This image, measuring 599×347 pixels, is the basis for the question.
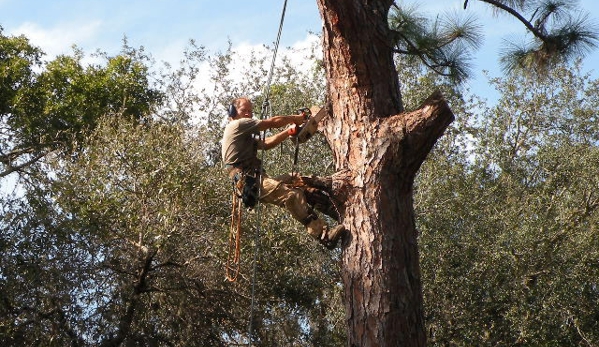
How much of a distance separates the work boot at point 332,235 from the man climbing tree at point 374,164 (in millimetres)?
64

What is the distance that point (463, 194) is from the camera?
13938 mm

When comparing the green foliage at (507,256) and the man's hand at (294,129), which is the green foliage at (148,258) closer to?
the green foliage at (507,256)

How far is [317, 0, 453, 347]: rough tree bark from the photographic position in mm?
6688

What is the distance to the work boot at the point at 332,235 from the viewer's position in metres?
7.07

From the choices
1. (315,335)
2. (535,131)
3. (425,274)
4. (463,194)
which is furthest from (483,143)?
(315,335)

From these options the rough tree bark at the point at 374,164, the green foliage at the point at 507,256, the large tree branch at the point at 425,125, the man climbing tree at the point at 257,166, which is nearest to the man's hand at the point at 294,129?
the man climbing tree at the point at 257,166

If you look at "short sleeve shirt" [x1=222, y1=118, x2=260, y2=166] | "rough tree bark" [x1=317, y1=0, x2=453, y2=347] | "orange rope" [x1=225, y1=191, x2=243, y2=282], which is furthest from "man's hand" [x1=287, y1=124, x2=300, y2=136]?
"orange rope" [x1=225, y1=191, x2=243, y2=282]

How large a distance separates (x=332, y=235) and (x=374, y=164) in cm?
58

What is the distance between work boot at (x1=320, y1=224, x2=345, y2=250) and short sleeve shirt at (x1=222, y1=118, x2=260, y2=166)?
1108mm

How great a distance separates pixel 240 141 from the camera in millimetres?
8109

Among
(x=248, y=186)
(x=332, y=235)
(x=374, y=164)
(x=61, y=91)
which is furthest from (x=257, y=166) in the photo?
(x=61, y=91)

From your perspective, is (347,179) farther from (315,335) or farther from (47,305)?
(315,335)

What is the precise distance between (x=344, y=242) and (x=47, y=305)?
4.68m

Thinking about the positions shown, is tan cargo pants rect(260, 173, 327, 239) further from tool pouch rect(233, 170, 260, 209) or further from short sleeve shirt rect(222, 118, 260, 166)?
short sleeve shirt rect(222, 118, 260, 166)
